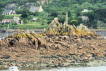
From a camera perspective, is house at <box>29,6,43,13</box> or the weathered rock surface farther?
house at <box>29,6,43,13</box>

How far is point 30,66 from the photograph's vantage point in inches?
1660

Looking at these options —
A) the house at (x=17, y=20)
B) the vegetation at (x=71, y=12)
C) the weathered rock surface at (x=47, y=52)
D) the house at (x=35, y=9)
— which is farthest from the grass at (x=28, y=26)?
the weathered rock surface at (x=47, y=52)

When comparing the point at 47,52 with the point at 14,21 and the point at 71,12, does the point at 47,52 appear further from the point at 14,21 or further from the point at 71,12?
the point at 71,12

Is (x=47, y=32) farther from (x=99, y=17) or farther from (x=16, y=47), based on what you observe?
(x=99, y=17)

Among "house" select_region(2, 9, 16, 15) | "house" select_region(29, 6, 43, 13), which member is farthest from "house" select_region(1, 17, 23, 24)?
"house" select_region(29, 6, 43, 13)

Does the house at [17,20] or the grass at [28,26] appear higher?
the grass at [28,26]

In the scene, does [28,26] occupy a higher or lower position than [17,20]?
higher

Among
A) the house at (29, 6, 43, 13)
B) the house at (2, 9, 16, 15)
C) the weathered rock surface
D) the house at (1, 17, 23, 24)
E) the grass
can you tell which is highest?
the weathered rock surface

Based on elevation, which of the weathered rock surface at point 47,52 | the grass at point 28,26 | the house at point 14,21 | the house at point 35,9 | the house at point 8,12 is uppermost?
the weathered rock surface at point 47,52

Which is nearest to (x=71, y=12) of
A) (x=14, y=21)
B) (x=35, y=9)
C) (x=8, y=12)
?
(x=35, y=9)

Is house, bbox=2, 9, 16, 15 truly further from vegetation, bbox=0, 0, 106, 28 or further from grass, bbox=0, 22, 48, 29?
grass, bbox=0, 22, 48, 29

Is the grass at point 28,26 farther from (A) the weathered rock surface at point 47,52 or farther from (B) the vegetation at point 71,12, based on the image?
(A) the weathered rock surface at point 47,52

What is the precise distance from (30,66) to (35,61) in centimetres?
152

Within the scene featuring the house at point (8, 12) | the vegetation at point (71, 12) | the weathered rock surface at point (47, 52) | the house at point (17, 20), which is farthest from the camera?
the house at point (8, 12)
